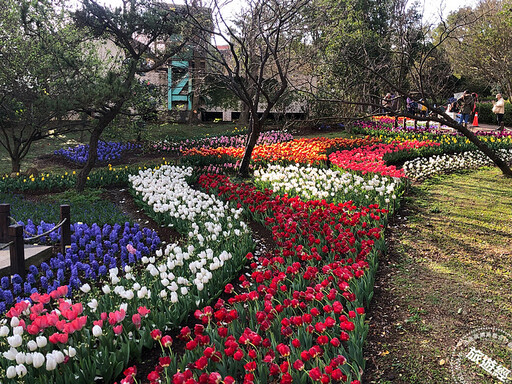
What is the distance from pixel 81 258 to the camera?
5.13m

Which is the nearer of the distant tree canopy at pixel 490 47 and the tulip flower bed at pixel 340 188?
the tulip flower bed at pixel 340 188

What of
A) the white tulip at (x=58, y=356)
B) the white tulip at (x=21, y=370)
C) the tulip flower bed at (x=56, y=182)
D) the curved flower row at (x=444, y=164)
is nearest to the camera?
the white tulip at (x=21, y=370)

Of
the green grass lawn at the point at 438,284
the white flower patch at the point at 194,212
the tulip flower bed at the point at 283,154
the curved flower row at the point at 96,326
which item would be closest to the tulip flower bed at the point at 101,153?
the tulip flower bed at the point at 283,154

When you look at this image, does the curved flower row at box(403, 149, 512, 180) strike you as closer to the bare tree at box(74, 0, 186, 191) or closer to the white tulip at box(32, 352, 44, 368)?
the bare tree at box(74, 0, 186, 191)

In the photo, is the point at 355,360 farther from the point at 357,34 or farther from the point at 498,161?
the point at 357,34

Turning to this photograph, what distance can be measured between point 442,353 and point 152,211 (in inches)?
179

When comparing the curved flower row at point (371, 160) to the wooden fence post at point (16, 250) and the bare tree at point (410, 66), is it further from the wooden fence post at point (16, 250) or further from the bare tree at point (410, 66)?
the wooden fence post at point (16, 250)

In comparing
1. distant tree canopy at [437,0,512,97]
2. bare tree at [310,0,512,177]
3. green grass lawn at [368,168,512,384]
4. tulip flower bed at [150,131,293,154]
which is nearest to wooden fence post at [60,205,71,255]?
green grass lawn at [368,168,512,384]

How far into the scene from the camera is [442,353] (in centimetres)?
313

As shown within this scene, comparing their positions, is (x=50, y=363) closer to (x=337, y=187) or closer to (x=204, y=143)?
(x=337, y=187)

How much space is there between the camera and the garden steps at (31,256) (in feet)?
15.4

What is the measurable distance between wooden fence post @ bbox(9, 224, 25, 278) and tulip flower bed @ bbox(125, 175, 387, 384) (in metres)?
2.06

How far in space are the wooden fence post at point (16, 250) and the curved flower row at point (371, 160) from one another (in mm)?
5521

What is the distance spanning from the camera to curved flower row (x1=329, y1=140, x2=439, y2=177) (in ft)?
25.5
